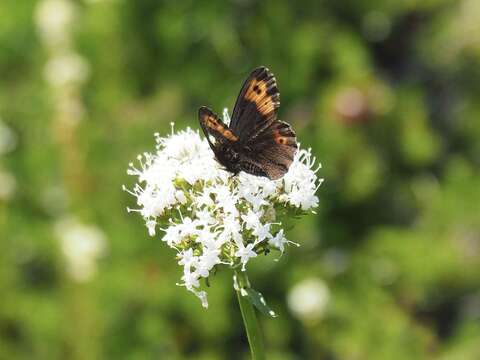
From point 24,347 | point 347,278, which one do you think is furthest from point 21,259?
point 347,278

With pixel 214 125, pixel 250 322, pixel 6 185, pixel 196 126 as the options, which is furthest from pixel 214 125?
pixel 196 126

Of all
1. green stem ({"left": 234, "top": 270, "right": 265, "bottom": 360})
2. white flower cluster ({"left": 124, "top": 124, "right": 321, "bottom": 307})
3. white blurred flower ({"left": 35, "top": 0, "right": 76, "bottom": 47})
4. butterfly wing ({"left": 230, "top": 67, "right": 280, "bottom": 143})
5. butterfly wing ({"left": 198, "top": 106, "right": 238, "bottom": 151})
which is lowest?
green stem ({"left": 234, "top": 270, "right": 265, "bottom": 360})

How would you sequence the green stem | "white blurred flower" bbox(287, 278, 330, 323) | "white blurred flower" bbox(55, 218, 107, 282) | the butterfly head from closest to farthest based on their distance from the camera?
the green stem < the butterfly head < "white blurred flower" bbox(55, 218, 107, 282) < "white blurred flower" bbox(287, 278, 330, 323)

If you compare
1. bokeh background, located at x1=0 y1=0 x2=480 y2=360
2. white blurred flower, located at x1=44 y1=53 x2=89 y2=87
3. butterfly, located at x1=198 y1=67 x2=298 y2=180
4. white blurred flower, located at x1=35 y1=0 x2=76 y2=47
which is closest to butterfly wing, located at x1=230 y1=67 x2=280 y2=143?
butterfly, located at x1=198 y1=67 x2=298 y2=180

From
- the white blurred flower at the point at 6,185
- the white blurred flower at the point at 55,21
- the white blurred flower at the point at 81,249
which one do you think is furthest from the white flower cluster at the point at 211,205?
the white blurred flower at the point at 55,21

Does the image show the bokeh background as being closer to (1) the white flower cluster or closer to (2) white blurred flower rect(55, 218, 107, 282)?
(2) white blurred flower rect(55, 218, 107, 282)

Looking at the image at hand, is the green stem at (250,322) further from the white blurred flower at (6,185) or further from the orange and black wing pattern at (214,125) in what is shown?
the white blurred flower at (6,185)

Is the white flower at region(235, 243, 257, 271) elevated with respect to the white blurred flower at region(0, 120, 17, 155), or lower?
lower
